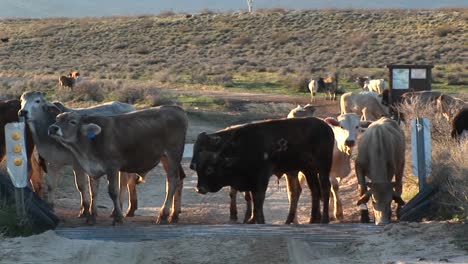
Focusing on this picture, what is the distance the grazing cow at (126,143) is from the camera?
1366cm

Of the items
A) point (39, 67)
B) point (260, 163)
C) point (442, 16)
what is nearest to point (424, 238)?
point (260, 163)

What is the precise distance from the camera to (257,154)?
1405cm

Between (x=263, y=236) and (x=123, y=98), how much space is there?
26.7m

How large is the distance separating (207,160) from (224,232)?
2.26 m

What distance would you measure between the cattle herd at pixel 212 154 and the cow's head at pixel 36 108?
0.05 ft

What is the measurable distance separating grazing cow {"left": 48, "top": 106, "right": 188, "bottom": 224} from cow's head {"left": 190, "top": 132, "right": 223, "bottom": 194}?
0.88m

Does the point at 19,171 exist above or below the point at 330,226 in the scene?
above

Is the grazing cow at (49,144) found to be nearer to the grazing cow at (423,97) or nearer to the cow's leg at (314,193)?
the cow's leg at (314,193)

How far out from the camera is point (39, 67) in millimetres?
68500

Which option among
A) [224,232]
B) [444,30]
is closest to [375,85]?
[224,232]

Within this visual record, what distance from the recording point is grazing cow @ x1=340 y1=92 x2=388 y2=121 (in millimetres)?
29797

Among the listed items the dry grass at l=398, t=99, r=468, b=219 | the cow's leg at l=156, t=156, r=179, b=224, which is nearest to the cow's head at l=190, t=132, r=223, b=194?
the cow's leg at l=156, t=156, r=179, b=224

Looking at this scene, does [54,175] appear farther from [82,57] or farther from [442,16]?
[442,16]

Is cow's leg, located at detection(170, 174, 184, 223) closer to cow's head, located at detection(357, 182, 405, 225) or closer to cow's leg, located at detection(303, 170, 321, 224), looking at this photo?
cow's leg, located at detection(303, 170, 321, 224)
